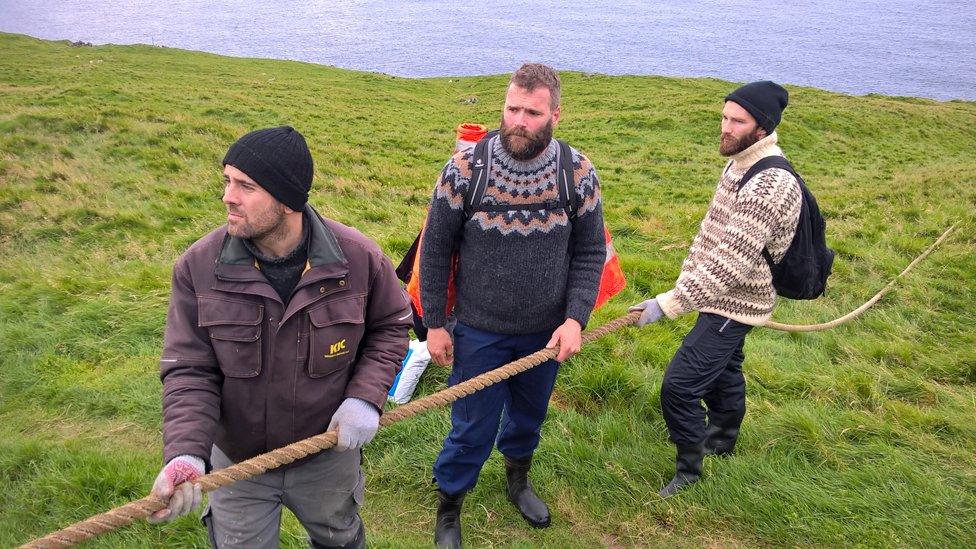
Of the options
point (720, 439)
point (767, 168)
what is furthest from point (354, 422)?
point (720, 439)

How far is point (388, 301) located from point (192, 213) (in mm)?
8018

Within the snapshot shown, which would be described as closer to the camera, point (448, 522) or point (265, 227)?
point (265, 227)

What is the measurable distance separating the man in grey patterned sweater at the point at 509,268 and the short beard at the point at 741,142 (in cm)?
99

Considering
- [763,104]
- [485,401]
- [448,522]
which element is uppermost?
[763,104]

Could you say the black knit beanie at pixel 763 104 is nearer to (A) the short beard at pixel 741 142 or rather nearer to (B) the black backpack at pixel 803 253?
(A) the short beard at pixel 741 142

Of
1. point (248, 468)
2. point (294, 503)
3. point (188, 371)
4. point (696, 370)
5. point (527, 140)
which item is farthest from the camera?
point (696, 370)

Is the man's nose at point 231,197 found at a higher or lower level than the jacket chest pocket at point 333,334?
higher

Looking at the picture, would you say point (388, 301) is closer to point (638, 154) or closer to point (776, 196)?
point (776, 196)

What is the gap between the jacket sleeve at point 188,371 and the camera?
7.69 feet

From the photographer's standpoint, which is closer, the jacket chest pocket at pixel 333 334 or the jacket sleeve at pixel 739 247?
the jacket chest pocket at pixel 333 334

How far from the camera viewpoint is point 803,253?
3.56 meters

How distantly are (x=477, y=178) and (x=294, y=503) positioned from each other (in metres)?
1.85

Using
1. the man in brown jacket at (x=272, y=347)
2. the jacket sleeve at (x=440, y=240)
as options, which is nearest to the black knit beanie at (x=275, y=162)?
the man in brown jacket at (x=272, y=347)

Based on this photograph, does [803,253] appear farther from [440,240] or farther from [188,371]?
[188,371]
